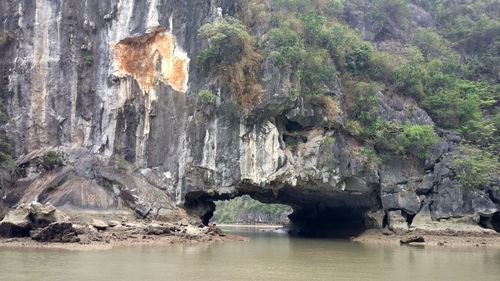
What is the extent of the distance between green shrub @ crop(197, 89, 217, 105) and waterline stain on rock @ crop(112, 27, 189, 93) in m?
1.12

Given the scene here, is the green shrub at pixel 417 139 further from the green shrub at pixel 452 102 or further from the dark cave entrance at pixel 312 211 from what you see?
the dark cave entrance at pixel 312 211

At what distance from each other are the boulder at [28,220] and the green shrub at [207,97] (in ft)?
27.3

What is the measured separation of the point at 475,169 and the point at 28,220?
18.3 metres

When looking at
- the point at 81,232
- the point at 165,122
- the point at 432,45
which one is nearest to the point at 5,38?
the point at 165,122

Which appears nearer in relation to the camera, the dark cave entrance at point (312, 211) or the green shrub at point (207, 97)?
the green shrub at point (207, 97)

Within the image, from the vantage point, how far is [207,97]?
24.5 meters

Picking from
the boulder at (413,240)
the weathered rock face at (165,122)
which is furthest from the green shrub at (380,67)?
the boulder at (413,240)

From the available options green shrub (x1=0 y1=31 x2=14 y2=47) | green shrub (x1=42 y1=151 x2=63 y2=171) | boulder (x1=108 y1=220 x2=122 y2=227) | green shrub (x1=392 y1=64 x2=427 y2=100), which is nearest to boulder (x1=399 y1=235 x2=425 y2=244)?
green shrub (x1=392 y1=64 x2=427 y2=100)

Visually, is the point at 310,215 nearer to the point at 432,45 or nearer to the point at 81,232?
the point at 432,45

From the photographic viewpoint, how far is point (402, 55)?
3259 cm

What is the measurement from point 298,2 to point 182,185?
39.8 ft

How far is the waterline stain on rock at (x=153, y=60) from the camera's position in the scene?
83.5 ft

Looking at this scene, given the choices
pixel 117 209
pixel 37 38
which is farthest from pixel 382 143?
pixel 37 38

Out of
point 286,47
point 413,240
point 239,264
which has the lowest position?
point 239,264
